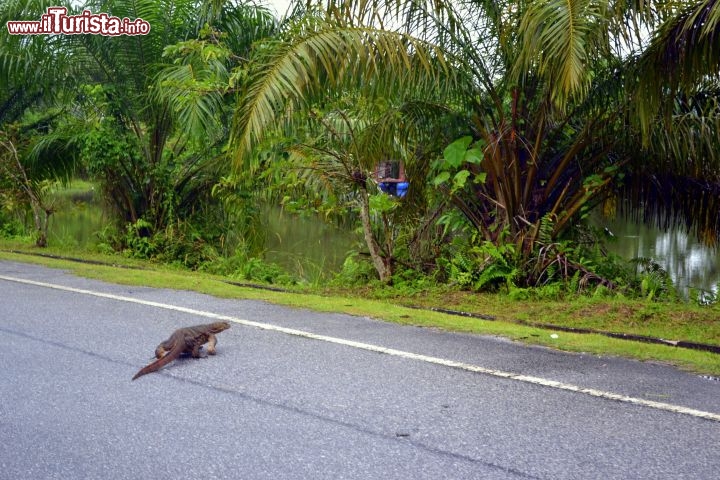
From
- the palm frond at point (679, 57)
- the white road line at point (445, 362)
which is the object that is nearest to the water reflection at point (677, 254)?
the palm frond at point (679, 57)

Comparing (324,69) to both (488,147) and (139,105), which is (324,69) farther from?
(139,105)

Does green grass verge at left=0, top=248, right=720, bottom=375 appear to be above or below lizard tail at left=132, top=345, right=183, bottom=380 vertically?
above

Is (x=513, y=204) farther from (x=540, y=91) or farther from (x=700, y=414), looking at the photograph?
(x=700, y=414)

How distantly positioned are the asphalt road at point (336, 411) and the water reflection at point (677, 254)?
549cm

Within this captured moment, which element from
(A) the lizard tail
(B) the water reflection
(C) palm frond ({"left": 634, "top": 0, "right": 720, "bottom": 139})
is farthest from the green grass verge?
(B) the water reflection

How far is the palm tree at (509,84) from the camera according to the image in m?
8.13

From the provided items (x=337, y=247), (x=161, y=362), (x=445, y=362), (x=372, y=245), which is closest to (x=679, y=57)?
(x=445, y=362)

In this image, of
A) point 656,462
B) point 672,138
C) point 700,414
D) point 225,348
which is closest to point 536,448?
point 656,462

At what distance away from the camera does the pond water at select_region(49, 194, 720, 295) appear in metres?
14.4

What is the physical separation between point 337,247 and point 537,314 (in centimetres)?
1094

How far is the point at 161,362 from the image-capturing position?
5801 millimetres

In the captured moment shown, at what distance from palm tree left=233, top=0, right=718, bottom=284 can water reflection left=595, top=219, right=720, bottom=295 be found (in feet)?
4.52

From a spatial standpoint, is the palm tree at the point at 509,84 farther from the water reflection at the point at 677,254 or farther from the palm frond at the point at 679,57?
the water reflection at the point at 677,254

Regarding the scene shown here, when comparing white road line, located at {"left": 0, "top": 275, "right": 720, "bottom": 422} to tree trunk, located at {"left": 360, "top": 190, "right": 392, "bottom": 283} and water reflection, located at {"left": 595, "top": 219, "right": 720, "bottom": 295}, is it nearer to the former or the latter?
tree trunk, located at {"left": 360, "top": 190, "right": 392, "bottom": 283}
